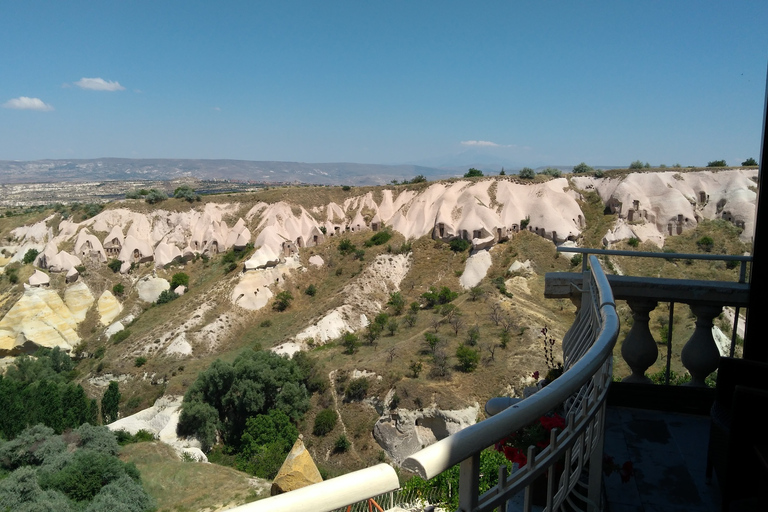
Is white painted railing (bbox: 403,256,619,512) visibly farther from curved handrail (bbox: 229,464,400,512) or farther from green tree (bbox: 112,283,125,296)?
green tree (bbox: 112,283,125,296)

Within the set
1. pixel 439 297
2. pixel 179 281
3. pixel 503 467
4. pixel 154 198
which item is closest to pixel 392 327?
pixel 439 297

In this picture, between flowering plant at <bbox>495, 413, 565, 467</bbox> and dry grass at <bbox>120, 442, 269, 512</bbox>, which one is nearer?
flowering plant at <bbox>495, 413, 565, 467</bbox>

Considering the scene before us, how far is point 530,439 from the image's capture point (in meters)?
2.29

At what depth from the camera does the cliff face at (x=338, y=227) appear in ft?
96.4

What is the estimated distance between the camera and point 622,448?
3.02 metres

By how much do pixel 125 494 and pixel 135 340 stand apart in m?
16.5

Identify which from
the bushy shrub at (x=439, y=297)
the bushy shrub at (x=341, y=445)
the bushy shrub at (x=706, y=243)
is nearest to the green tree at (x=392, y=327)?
the bushy shrub at (x=439, y=297)

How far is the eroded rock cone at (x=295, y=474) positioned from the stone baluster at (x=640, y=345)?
9064 millimetres

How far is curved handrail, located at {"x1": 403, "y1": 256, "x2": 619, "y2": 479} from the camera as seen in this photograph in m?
1.02

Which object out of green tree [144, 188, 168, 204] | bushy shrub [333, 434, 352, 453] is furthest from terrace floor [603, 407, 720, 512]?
green tree [144, 188, 168, 204]

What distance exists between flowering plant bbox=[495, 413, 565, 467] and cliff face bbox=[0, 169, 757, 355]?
2262 centimetres

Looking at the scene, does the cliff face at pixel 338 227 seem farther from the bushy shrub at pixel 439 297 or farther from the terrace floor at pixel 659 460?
the terrace floor at pixel 659 460

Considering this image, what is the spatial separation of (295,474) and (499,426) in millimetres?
11509

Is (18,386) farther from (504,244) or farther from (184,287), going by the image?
(504,244)
